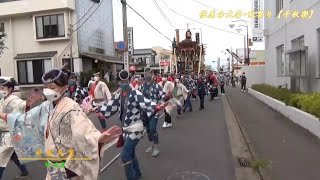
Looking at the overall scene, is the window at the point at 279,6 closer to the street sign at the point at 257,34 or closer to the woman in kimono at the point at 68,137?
the street sign at the point at 257,34

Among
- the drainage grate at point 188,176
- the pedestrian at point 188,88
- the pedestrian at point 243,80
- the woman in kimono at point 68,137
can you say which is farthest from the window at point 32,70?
the woman in kimono at point 68,137

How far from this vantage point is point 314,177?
5992 mm

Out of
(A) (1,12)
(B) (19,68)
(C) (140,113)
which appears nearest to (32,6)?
(A) (1,12)

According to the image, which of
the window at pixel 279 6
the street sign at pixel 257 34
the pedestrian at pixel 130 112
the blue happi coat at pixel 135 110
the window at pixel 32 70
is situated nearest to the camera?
the pedestrian at pixel 130 112

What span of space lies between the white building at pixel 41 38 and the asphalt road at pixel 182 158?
2016cm

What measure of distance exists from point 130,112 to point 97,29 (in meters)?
29.3

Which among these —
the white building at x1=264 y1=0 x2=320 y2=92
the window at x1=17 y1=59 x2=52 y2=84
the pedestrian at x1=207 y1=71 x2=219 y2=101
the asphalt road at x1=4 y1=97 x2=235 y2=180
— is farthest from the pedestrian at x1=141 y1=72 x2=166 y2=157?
the window at x1=17 y1=59 x2=52 y2=84

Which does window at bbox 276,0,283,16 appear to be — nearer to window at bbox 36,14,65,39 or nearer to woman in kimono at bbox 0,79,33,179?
window at bbox 36,14,65,39

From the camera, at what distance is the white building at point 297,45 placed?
43.4 ft

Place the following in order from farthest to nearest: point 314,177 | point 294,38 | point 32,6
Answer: point 32,6, point 294,38, point 314,177

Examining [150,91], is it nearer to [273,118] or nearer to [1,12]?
[273,118]

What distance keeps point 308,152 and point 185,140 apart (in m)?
3.17

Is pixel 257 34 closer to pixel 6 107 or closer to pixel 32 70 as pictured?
pixel 32 70

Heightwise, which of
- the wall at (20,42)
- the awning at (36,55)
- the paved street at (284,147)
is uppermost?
the wall at (20,42)
